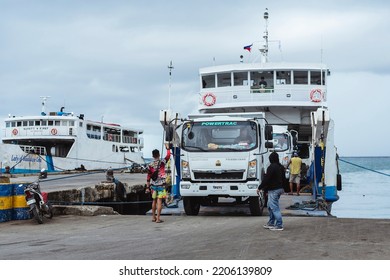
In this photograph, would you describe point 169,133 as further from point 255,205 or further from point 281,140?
point 281,140

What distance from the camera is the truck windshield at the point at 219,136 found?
13461mm

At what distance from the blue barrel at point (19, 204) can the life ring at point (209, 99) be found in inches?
550

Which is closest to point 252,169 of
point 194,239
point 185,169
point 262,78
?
point 185,169

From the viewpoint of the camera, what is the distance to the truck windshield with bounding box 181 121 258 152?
13.5m

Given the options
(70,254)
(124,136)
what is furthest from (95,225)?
(124,136)

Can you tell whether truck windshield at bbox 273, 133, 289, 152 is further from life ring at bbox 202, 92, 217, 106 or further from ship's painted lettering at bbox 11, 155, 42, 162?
ship's painted lettering at bbox 11, 155, 42, 162

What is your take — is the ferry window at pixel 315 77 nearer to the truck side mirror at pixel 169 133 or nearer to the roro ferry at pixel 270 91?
the roro ferry at pixel 270 91

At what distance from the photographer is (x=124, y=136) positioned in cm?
5969

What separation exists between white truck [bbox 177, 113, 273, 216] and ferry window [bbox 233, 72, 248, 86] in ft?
44.1

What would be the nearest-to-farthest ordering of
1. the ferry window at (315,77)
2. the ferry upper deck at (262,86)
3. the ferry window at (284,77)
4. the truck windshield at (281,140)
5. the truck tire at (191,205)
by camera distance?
the truck tire at (191,205), the truck windshield at (281,140), the ferry upper deck at (262,86), the ferry window at (315,77), the ferry window at (284,77)

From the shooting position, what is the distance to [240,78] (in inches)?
1078

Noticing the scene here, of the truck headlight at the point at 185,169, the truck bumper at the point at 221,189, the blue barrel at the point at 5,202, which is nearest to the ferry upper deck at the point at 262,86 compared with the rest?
the truck headlight at the point at 185,169

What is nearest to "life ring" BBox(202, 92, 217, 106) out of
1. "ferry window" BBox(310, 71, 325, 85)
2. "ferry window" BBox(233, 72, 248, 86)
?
"ferry window" BBox(233, 72, 248, 86)

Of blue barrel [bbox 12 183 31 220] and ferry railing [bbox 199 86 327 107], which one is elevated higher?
ferry railing [bbox 199 86 327 107]
